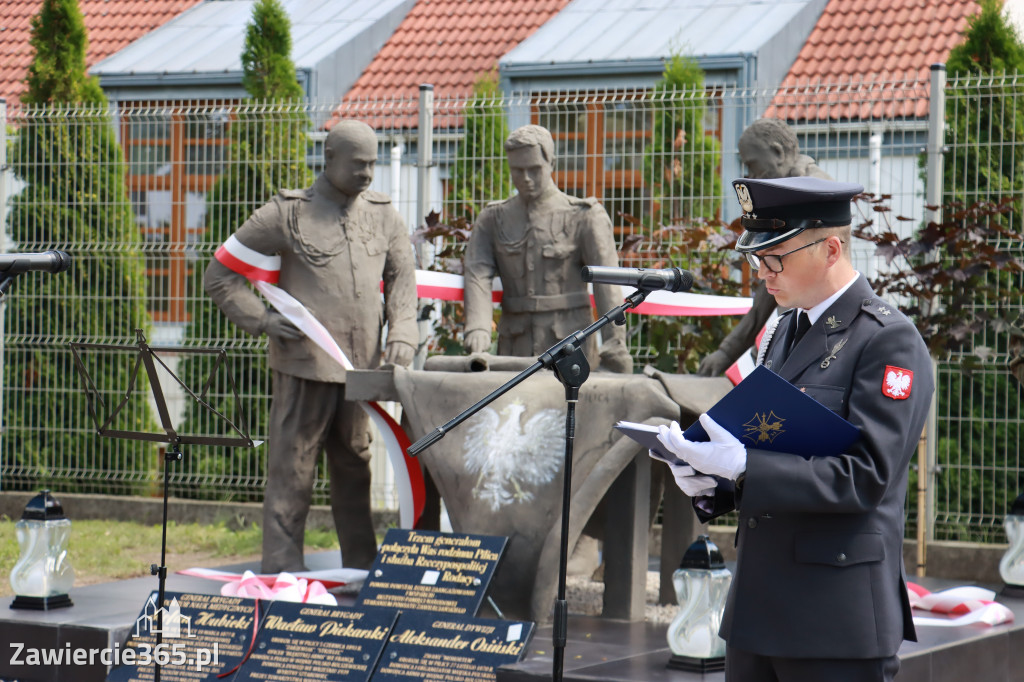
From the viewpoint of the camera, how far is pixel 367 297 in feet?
22.3

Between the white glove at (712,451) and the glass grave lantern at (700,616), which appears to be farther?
the glass grave lantern at (700,616)

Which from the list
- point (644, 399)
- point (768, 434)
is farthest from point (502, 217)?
point (768, 434)

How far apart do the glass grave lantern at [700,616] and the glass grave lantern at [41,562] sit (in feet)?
9.10

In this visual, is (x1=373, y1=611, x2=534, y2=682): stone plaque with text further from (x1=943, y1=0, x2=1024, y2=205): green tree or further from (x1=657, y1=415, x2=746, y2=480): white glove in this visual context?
(x1=943, y1=0, x2=1024, y2=205): green tree

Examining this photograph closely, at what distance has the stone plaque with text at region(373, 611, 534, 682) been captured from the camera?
4598 millimetres

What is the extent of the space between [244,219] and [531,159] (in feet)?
11.8

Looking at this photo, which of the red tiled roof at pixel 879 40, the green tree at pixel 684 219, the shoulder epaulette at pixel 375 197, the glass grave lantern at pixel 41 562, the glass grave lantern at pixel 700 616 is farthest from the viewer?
the red tiled roof at pixel 879 40

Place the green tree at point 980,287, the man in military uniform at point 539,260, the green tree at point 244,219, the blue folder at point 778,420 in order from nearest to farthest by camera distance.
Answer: the blue folder at point 778,420, the man in military uniform at point 539,260, the green tree at point 980,287, the green tree at point 244,219

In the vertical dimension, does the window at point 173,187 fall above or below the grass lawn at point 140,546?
above

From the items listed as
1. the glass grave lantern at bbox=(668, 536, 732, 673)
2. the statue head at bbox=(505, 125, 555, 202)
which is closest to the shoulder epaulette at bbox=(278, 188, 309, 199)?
the statue head at bbox=(505, 125, 555, 202)

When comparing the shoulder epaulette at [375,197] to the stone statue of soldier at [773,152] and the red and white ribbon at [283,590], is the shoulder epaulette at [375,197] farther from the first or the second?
the red and white ribbon at [283,590]

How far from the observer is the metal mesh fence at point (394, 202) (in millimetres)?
7824

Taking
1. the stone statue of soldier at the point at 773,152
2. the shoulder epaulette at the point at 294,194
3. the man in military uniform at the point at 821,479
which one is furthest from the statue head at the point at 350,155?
the man in military uniform at the point at 821,479

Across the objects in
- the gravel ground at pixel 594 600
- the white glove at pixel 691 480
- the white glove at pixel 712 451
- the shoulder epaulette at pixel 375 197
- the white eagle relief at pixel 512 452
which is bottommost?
the gravel ground at pixel 594 600
